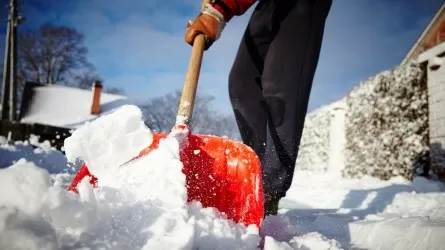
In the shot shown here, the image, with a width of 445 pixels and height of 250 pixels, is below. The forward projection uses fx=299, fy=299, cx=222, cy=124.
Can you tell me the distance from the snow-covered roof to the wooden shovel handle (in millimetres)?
18162

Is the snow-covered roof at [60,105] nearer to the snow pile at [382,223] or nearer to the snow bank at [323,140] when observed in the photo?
the snow bank at [323,140]

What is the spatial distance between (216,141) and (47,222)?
72cm

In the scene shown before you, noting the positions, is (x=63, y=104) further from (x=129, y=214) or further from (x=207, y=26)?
(x=129, y=214)

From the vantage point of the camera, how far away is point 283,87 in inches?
61.1

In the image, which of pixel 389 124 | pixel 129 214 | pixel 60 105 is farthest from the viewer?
pixel 60 105

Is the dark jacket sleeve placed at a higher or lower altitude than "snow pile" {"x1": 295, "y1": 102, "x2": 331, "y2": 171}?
higher

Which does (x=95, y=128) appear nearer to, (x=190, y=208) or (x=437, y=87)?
(x=190, y=208)

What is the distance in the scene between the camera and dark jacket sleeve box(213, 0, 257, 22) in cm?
157

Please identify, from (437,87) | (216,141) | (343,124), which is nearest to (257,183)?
(216,141)

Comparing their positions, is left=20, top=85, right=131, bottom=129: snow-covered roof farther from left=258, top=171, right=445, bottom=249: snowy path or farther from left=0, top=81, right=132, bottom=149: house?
left=258, top=171, right=445, bottom=249: snowy path

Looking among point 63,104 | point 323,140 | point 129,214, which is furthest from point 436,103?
point 63,104

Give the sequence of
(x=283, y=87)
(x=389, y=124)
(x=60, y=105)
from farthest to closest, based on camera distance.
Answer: (x=60, y=105) < (x=389, y=124) < (x=283, y=87)

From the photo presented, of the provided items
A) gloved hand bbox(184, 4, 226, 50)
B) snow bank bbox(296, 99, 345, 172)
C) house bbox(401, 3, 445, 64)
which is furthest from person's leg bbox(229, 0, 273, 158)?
house bbox(401, 3, 445, 64)

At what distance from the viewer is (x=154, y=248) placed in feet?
2.43
